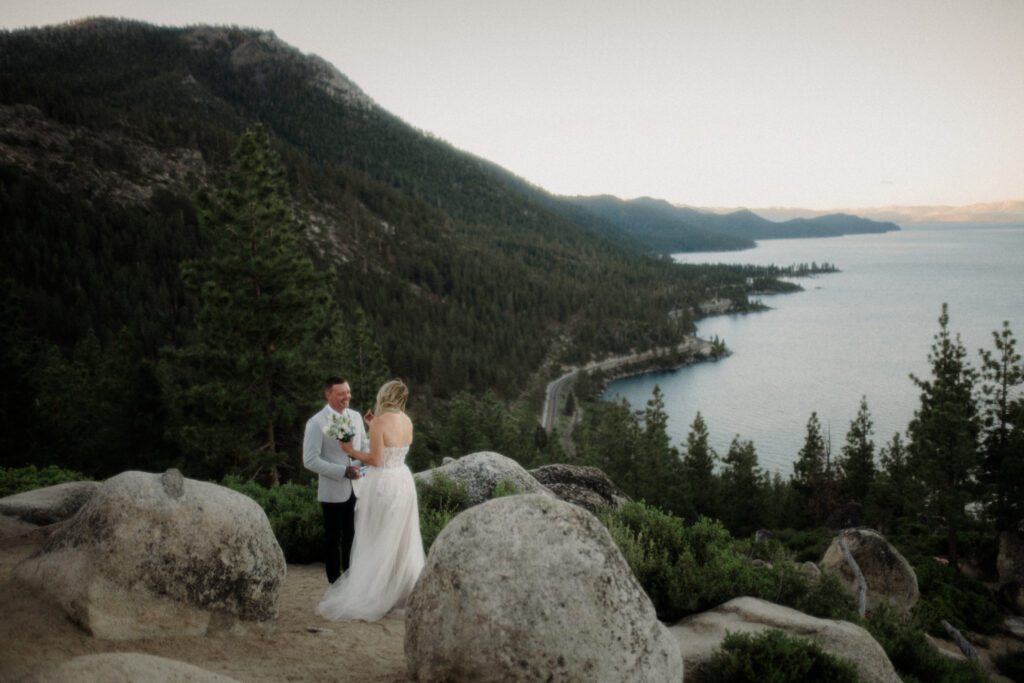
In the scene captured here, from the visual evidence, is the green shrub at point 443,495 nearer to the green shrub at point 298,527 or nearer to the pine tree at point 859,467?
the green shrub at point 298,527

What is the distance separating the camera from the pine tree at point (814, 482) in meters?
55.2

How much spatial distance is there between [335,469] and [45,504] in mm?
6477

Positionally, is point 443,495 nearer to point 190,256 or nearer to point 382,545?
point 382,545

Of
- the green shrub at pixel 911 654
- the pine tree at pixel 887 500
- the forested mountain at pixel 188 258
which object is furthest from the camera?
the forested mountain at pixel 188 258

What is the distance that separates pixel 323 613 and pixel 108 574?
2.87 m

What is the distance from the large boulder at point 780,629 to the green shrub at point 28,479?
659 inches

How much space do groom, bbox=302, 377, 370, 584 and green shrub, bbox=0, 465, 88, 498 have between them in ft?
38.8

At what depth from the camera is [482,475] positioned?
1431cm

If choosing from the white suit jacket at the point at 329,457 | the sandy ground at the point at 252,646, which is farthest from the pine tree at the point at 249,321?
the white suit jacket at the point at 329,457

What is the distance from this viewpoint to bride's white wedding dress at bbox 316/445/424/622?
8477 mm

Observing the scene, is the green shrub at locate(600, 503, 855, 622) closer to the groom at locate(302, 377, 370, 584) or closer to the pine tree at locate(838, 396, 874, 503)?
the groom at locate(302, 377, 370, 584)

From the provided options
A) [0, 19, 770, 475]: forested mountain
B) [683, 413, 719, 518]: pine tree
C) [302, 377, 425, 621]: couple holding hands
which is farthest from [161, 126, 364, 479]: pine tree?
[683, 413, 719, 518]: pine tree

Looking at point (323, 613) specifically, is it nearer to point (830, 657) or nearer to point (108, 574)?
point (108, 574)

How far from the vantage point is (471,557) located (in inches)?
244
